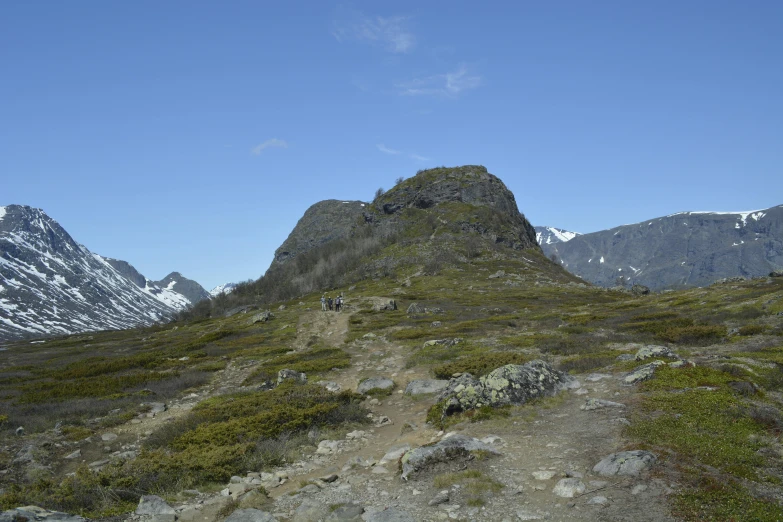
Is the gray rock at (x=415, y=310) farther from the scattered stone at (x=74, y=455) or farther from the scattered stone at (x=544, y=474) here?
the scattered stone at (x=544, y=474)

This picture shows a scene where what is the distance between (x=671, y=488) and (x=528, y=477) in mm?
3181

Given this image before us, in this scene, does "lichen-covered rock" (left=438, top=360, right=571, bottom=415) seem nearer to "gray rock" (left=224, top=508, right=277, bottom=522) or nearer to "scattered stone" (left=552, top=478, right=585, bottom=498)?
"scattered stone" (left=552, top=478, right=585, bottom=498)

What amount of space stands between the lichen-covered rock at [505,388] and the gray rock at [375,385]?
16.5 feet

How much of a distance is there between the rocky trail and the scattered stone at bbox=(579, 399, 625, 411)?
52mm

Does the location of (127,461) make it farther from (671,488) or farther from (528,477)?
(671,488)

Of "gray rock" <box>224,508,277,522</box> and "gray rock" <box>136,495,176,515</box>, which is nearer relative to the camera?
"gray rock" <box>224,508,277,522</box>

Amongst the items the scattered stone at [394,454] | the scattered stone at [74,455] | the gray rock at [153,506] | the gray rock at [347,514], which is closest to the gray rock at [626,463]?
the scattered stone at [394,454]

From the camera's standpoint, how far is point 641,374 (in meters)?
19.1

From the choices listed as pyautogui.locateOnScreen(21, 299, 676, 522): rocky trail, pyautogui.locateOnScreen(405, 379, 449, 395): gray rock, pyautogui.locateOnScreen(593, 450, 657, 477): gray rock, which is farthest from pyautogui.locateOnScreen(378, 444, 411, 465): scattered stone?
pyautogui.locateOnScreen(405, 379, 449, 395): gray rock

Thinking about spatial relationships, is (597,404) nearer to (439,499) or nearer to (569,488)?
(569,488)

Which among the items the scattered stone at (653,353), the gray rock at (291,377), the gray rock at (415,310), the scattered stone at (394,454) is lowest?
the scattered stone at (394,454)

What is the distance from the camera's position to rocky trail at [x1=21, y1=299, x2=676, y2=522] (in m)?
10.0

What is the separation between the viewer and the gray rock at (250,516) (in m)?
10.7

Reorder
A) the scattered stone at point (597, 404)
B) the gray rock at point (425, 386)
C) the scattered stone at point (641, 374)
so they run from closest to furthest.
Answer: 1. the scattered stone at point (597, 404)
2. the scattered stone at point (641, 374)
3. the gray rock at point (425, 386)
